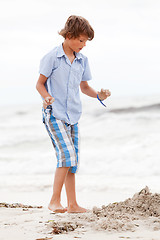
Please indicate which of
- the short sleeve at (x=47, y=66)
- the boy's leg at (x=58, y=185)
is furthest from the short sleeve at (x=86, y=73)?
the boy's leg at (x=58, y=185)

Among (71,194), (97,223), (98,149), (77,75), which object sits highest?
(98,149)

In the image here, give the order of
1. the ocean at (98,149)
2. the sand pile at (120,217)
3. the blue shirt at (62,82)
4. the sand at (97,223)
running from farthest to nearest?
1. the ocean at (98,149)
2. the blue shirt at (62,82)
3. the sand pile at (120,217)
4. the sand at (97,223)

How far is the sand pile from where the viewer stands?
2.38 metres

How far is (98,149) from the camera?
9.02 m

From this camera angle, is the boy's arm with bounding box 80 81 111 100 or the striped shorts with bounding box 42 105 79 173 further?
the boy's arm with bounding box 80 81 111 100

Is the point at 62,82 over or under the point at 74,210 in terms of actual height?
over

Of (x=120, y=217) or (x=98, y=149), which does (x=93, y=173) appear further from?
(x=120, y=217)

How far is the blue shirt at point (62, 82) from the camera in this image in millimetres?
2902

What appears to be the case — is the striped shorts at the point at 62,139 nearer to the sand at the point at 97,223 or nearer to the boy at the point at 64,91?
the boy at the point at 64,91

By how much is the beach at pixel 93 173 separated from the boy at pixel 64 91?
0.38 metres

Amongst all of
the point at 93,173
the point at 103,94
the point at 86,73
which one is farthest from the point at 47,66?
the point at 93,173

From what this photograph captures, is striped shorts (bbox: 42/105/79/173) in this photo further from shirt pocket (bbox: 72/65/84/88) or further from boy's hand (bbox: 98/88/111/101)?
boy's hand (bbox: 98/88/111/101)

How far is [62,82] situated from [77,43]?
33 cm

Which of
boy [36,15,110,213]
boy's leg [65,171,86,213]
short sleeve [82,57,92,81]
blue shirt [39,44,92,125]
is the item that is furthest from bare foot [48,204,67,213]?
short sleeve [82,57,92,81]
